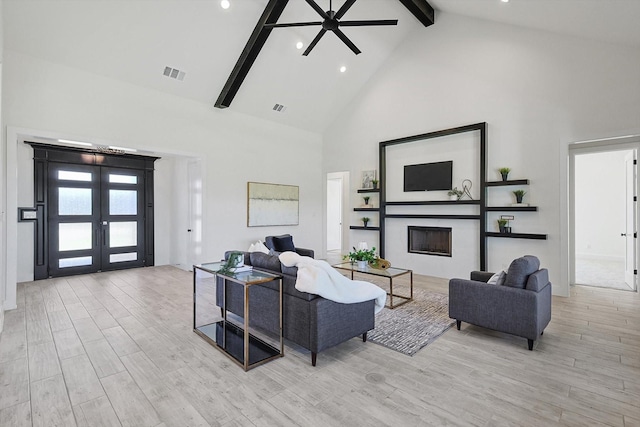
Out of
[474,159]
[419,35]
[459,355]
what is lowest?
[459,355]

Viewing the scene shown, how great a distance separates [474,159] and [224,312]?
4.95m

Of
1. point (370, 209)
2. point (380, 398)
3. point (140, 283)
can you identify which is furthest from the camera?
point (370, 209)

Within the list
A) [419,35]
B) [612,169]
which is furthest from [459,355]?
[612,169]

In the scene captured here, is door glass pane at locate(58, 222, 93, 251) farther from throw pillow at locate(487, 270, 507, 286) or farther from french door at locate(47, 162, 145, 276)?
throw pillow at locate(487, 270, 507, 286)

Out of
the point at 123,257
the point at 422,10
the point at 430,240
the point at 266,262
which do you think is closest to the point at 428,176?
the point at 430,240

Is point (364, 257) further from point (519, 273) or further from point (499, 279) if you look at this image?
point (519, 273)

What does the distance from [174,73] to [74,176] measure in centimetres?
306

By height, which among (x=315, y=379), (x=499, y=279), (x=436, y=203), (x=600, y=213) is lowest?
(x=315, y=379)

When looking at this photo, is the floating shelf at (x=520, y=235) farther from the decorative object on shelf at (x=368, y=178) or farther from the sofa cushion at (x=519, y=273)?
the decorative object on shelf at (x=368, y=178)

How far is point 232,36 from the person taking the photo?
5.30m

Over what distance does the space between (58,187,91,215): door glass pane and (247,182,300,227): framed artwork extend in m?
3.25

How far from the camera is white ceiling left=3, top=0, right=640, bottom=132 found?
4.14 m

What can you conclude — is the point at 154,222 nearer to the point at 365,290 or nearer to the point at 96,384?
the point at 96,384

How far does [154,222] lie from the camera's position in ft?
24.5
